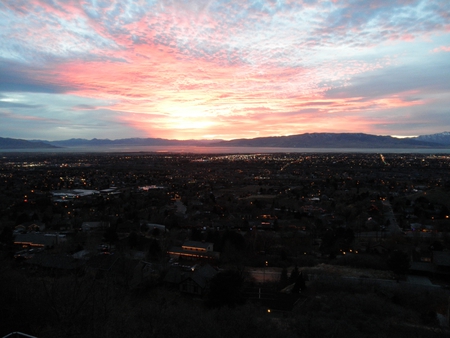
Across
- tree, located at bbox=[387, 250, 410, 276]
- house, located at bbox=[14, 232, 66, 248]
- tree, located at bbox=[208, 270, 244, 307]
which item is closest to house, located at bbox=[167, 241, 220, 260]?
tree, located at bbox=[208, 270, 244, 307]

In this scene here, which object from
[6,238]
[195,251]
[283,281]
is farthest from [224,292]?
[6,238]

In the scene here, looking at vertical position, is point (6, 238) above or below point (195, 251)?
above

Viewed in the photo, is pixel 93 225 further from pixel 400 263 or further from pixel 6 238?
pixel 400 263

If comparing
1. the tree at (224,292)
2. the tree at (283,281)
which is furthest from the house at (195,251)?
the tree at (224,292)

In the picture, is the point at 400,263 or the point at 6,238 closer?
the point at 400,263

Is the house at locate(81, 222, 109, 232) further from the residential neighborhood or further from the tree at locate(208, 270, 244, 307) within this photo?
the tree at locate(208, 270, 244, 307)

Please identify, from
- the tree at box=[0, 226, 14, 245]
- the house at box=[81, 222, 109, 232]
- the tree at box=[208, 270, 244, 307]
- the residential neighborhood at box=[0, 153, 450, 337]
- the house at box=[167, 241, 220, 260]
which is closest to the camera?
the residential neighborhood at box=[0, 153, 450, 337]

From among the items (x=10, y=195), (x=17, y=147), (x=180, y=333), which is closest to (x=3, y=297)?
(x=180, y=333)

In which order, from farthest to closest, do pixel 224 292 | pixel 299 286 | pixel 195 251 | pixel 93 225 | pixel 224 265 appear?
1. pixel 93 225
2. pixel 195 251
3. pixel 224 265
4. pixel 299 286
5. pixel 224 292

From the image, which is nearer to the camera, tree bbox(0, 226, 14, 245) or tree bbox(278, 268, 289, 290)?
tree bbox(278, 268, 289, 290)
